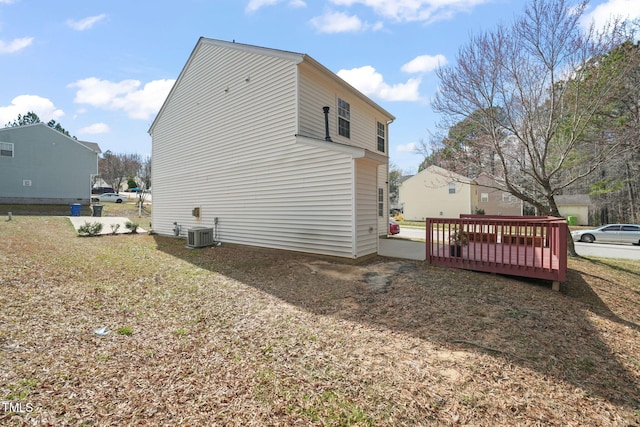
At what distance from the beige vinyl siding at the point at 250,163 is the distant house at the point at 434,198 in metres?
21.3

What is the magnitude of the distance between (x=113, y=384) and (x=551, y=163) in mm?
14690

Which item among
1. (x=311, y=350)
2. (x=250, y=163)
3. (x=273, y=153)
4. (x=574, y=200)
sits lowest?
(x=311, y=350)

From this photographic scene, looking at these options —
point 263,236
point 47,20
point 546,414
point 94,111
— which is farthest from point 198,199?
point 94,111

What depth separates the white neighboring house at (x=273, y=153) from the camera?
7.69 metres

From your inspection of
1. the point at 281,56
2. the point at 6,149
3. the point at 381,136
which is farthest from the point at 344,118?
the point at 6,149

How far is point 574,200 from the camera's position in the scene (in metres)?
31.3

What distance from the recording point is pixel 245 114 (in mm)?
9844

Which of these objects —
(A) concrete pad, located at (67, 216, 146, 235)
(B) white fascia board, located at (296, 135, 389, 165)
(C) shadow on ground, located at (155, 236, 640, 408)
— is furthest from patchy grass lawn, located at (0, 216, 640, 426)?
(A) concrete pad, located at (67, 216, 146, 235)

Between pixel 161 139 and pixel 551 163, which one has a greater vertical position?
pixel 161 139

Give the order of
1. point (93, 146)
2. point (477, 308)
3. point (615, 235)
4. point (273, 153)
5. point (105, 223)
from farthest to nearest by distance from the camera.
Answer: point (93, 146) → point (105, 223) → point (615, 235) → point (273, 153) → point (477, 308)

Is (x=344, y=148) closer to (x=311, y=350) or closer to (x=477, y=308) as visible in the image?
(x=477, y=308)

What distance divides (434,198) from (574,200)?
1555 cm

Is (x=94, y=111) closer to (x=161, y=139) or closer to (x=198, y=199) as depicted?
(x=161, y=139)

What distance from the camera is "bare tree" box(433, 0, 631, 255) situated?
8133mm
